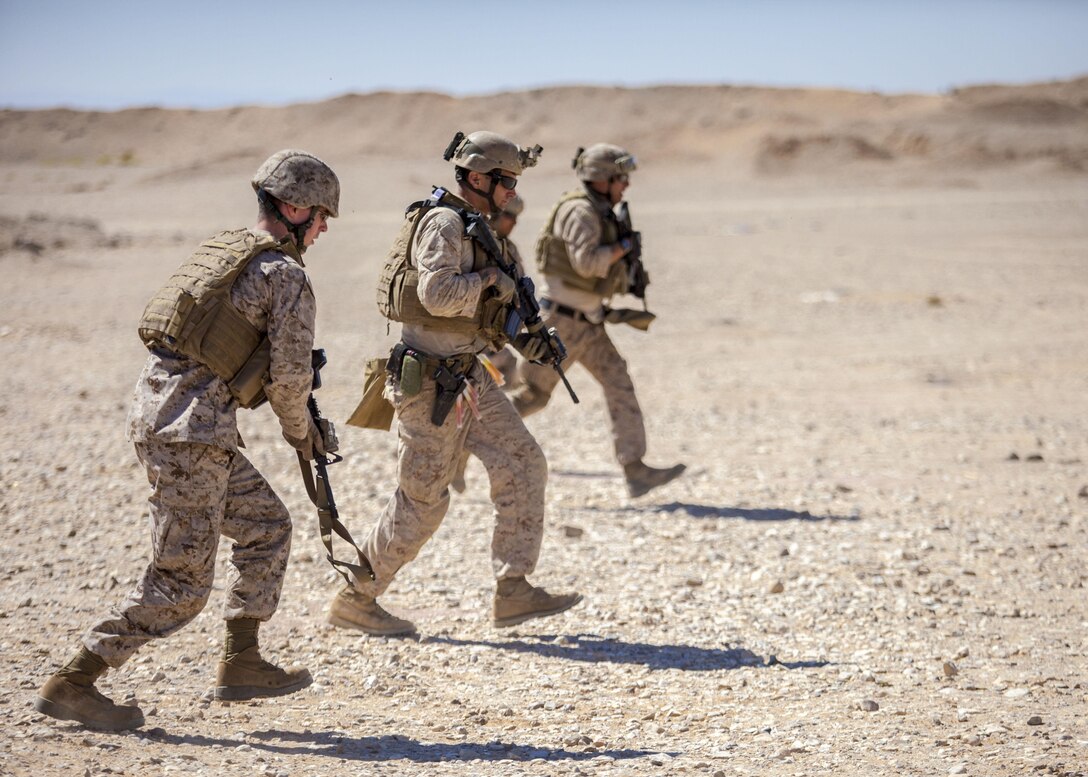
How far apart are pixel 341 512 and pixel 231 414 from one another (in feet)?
11.1

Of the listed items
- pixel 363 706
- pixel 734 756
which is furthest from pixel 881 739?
pixel 363 706

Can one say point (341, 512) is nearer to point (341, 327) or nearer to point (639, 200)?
point (341, 327)

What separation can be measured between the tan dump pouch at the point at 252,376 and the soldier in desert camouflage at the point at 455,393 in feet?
3.19

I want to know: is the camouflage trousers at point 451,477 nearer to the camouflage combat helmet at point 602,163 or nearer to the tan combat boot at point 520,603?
the tan combat boot at point 520,603

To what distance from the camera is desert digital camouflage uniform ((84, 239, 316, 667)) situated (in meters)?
4.11

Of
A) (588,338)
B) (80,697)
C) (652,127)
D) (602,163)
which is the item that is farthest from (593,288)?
(652,127)

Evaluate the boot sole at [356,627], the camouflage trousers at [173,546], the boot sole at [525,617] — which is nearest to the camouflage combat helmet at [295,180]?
the camouflage trousers at [173,546]

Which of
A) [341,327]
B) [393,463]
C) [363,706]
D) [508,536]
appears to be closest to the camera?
[363,706]

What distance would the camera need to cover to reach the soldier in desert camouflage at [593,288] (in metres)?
7.37

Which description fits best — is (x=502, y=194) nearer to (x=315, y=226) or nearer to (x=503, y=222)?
(x=503, y=222)

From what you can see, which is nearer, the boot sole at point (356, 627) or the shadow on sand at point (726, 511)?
the boot sole at point (356, 627)

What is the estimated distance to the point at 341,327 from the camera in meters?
14.9

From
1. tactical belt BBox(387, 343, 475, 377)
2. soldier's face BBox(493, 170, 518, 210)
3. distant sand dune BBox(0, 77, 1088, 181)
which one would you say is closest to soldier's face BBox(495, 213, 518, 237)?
soldier's face BBox(493, 170, 518, 210)

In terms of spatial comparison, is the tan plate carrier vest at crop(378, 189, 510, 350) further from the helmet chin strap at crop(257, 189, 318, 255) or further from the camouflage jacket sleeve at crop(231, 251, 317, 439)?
the camouflage jacket sleeve at crop(231, 251, 317, 439)
